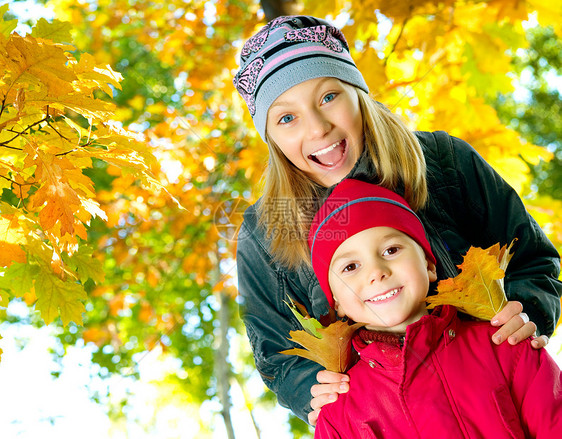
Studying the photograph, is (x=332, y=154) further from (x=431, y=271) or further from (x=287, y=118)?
(x=431, y=271)

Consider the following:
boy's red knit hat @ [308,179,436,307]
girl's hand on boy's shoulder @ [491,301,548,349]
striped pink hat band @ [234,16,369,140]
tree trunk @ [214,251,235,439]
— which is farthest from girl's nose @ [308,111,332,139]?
tree trunk @ [214,251,235,439]

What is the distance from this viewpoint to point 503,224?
207 cm

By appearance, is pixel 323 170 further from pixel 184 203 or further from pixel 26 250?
pixel 184 203

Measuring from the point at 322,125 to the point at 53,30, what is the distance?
0.90m

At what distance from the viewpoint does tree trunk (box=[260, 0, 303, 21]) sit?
356 centimetres

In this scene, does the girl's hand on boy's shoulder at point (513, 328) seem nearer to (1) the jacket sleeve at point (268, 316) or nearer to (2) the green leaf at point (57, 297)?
(1) the jacket sleeve at point (268, 316)

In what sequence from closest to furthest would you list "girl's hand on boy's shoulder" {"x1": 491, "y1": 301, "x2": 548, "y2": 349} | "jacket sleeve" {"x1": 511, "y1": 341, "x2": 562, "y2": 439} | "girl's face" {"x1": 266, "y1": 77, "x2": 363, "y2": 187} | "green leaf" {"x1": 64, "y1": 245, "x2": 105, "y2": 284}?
"jacket sleeve" {"x1": 511, "y1": 341, "x2": 562, "y2": 439} → "girl's hand on boy's shoulder" {"x1": 491, "y1": 301, "x2": 548, "y2": 349} → "green leaf" {"x1": 64, "y1": 245, "x2": 105, "y2": 284} → "girl's face" {"x1": 266, "y1": 77, "x2": 363, "y2": 187}

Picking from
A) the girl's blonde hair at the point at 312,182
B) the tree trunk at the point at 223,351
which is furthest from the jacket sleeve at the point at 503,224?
the tree trunk at the point at 223,351

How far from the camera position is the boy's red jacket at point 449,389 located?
144 cm

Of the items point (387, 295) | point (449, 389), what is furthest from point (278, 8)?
point (449, 389)

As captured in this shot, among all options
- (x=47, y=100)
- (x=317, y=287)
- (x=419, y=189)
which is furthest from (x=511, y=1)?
(x=47, y=100)

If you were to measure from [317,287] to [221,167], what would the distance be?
3373 mm

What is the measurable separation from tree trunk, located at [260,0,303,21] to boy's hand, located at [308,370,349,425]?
251 centimetres

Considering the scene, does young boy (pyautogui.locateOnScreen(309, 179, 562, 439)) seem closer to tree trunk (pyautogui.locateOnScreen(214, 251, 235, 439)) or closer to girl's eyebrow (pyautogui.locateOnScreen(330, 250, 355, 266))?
girl's eyebrow (pyautogui.locateOnScreen(330, 250, 355, 266))
